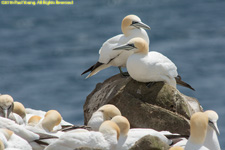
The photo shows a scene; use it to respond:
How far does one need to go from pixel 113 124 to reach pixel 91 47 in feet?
67.8

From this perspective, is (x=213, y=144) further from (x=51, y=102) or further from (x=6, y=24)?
(x=6, y=24)

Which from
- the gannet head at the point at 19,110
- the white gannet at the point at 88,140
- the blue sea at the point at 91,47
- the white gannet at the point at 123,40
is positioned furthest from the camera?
the blue sea at the point at 91,47

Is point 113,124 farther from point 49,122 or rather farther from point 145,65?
point 145,65

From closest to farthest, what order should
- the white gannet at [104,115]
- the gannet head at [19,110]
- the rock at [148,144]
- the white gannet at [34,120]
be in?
the rock at [148,144] < the white gannet at [104,115] < the white gannet at [34,120] < the gannet head at [19,110]

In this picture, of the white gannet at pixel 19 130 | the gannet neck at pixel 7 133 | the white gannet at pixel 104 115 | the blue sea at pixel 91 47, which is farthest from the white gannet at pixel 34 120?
the blue sea at pixel 91 47

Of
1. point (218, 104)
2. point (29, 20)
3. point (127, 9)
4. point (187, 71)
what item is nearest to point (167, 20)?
point (127, 9)

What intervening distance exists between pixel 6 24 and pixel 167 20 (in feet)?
22.9

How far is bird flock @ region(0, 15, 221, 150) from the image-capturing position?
Answer: 9836mm

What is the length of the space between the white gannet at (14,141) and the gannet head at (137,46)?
8.85 ft

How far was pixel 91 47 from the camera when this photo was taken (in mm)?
30625

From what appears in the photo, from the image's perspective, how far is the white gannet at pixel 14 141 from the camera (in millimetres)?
9816

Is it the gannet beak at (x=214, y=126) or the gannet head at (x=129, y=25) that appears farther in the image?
the gannet head at (x=129, y=25)

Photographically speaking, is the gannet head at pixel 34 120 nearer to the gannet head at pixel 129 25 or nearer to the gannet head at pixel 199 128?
the gannet head at pixel 129 25

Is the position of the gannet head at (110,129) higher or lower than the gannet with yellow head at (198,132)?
higher
